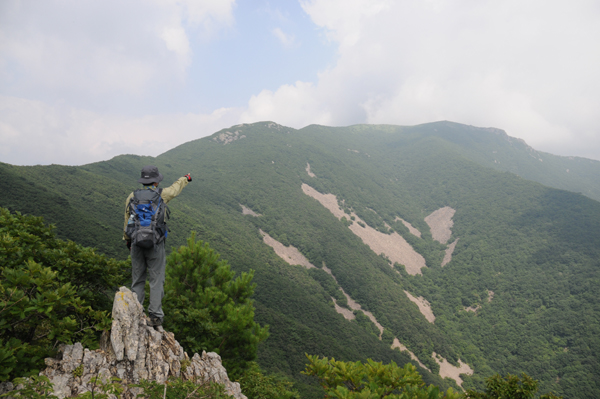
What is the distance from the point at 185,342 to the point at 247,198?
88.3 metres

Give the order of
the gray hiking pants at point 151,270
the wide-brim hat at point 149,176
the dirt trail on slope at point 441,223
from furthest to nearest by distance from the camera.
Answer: the dirt trail on slope at point 441,223 → the gray hiking pants at point 151,270 → the wide-brim hat at point 149,176

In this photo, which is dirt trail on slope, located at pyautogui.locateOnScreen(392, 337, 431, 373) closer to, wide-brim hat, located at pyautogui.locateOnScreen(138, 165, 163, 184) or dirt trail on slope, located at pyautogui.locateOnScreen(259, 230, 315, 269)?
dirt trail on slope, located at pyautogui.locateOnScreen(259, 230, 315, 269)

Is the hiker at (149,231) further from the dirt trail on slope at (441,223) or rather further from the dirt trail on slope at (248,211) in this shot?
the dirt trail on slope at (441,223)

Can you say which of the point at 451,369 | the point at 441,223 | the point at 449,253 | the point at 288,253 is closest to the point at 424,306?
the point at 451,369

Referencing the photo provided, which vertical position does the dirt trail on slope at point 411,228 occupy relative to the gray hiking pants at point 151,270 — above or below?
below

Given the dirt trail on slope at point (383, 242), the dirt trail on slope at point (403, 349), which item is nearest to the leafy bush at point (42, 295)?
the dirt trail on slope at point (403, 349)

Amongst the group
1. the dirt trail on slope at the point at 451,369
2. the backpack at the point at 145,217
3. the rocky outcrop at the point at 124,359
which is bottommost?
the dirt trail on slope at the point at 451,369

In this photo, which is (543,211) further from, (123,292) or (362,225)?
(123,292)

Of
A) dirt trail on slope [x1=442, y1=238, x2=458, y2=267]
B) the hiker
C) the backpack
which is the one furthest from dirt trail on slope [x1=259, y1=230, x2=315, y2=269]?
the backpack

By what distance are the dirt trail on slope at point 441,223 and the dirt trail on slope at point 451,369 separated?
188 ft

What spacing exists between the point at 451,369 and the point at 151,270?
71306 millimetres

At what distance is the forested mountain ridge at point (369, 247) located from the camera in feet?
153

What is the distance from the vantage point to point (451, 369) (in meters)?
57.9

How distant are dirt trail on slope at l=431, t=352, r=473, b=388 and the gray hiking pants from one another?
220 ft
